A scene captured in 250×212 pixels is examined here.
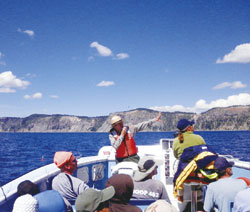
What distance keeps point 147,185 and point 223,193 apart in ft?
2.71

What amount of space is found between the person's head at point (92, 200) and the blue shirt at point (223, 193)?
1.34 meters

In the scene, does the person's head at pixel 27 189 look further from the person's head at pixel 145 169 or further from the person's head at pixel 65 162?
the person's head at pixel 145 169

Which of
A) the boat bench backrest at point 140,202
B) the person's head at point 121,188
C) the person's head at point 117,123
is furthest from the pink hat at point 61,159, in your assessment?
the person's head at point 117,123

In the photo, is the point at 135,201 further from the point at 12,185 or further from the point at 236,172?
the point at 236,172

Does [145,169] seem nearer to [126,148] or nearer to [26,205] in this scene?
[26,205]

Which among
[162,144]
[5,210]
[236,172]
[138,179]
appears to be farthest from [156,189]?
[162,144]

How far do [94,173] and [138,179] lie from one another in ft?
11.1

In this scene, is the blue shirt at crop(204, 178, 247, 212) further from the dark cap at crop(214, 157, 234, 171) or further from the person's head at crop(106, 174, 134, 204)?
the person's head at crop(106, 174, 134, 204)

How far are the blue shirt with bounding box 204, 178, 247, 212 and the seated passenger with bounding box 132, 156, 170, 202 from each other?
49 cm

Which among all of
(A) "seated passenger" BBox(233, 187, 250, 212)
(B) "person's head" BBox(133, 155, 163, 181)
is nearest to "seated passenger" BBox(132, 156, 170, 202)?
(B) "person's head" BBox(133, 155, 163, 181)

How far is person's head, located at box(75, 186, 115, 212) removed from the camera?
2.02 metres

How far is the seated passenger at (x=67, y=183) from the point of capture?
3.20 meters

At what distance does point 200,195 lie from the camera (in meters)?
3.82

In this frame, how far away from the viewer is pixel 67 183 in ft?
10.6
